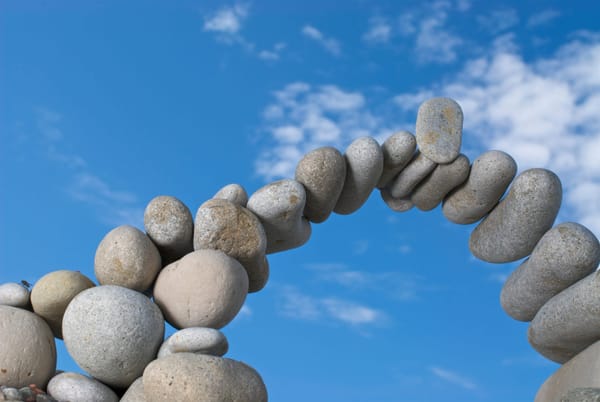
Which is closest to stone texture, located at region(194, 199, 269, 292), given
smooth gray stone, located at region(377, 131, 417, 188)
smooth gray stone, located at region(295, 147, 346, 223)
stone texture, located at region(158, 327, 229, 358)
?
smooth gray stone, located at region(295, 147, 346, 223)

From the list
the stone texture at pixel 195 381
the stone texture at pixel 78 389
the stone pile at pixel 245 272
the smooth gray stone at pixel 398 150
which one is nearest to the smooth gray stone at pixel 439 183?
the stone pile at pixel 245 272

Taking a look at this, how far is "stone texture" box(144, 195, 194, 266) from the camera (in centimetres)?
568

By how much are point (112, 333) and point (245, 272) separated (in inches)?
38.4

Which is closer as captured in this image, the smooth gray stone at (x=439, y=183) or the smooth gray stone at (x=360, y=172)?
the smooth gray stone at (x=360, y=172)

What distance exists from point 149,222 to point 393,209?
2.10 metres

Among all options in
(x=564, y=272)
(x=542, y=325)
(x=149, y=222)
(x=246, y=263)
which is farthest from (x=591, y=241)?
(x=149, y=222)

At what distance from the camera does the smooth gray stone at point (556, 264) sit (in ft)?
18.5

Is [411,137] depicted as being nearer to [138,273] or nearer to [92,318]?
[138,273]

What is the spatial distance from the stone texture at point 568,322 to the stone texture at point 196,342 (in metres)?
2.31

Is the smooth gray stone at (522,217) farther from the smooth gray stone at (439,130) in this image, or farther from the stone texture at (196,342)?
the stone texture at (196,342)

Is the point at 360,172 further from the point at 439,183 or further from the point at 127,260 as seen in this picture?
the point at 127,260

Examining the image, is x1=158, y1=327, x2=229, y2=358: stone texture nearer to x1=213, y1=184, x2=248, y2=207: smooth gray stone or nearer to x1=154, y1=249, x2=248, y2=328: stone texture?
x1=154, y1=249, x2=248, y2=328: stone texture

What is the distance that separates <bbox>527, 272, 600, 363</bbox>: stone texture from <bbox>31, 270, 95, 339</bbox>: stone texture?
10.4 ft

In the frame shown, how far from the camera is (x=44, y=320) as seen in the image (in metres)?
5.50
